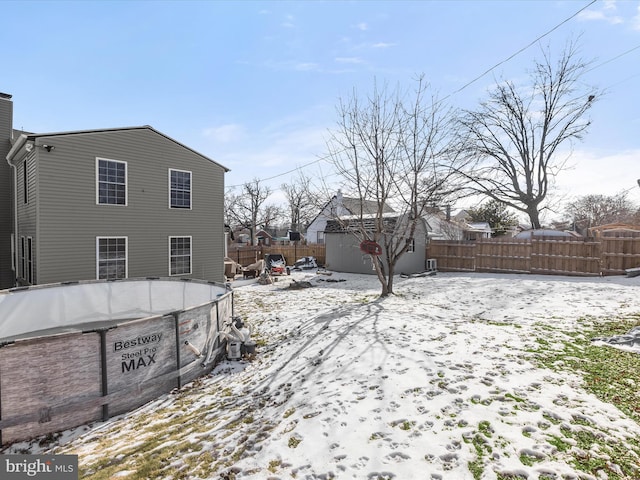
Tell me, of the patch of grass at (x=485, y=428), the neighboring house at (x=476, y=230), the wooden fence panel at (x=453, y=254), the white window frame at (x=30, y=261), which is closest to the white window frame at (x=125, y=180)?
the white window frame at (x=30, y=261)

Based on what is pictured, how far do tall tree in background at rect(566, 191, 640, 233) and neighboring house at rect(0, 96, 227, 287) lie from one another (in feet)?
128

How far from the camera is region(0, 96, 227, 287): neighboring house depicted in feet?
33.2

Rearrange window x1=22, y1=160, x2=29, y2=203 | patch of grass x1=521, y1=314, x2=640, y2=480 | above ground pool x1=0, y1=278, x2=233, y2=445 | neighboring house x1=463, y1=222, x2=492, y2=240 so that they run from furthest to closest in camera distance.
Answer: neighboring house x1=463, y1=222, x2=492, y2=240
window x1=22, y1=160, x2=29, y2=203
above ground pool x1=0, y1=278, x2=233, y2=445
patch of grass x1=521, y1=314, x2=640, y2=480

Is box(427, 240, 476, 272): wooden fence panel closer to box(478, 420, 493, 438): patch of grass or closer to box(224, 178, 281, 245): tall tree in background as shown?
box(478, 420, 493, 438): patch of grass

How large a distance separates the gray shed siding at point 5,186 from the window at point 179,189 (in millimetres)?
7201

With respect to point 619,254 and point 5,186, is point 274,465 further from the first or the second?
point 619,254

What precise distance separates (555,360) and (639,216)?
35.8 meters

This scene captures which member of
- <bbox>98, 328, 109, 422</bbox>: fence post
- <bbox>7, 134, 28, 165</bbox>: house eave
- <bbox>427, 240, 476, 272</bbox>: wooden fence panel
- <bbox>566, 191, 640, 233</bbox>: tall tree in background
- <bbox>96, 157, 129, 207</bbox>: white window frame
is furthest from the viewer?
<bbox>566, 191, 640, 233</bbox>: tall tree in background

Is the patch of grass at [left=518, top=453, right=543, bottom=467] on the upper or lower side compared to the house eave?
lower

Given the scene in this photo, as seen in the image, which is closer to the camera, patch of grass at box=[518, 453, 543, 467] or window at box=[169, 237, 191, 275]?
patch of grass at box=[518, 453, 543, 467]

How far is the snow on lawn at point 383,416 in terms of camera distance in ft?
10.0

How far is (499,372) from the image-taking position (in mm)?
4672

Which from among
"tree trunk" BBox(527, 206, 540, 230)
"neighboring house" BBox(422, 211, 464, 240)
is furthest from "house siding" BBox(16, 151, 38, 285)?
"tree trunk" BBox(527, 206, 540, 230)

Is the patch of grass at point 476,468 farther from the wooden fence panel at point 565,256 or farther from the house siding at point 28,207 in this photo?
the wooden fence panel at point 565,256
